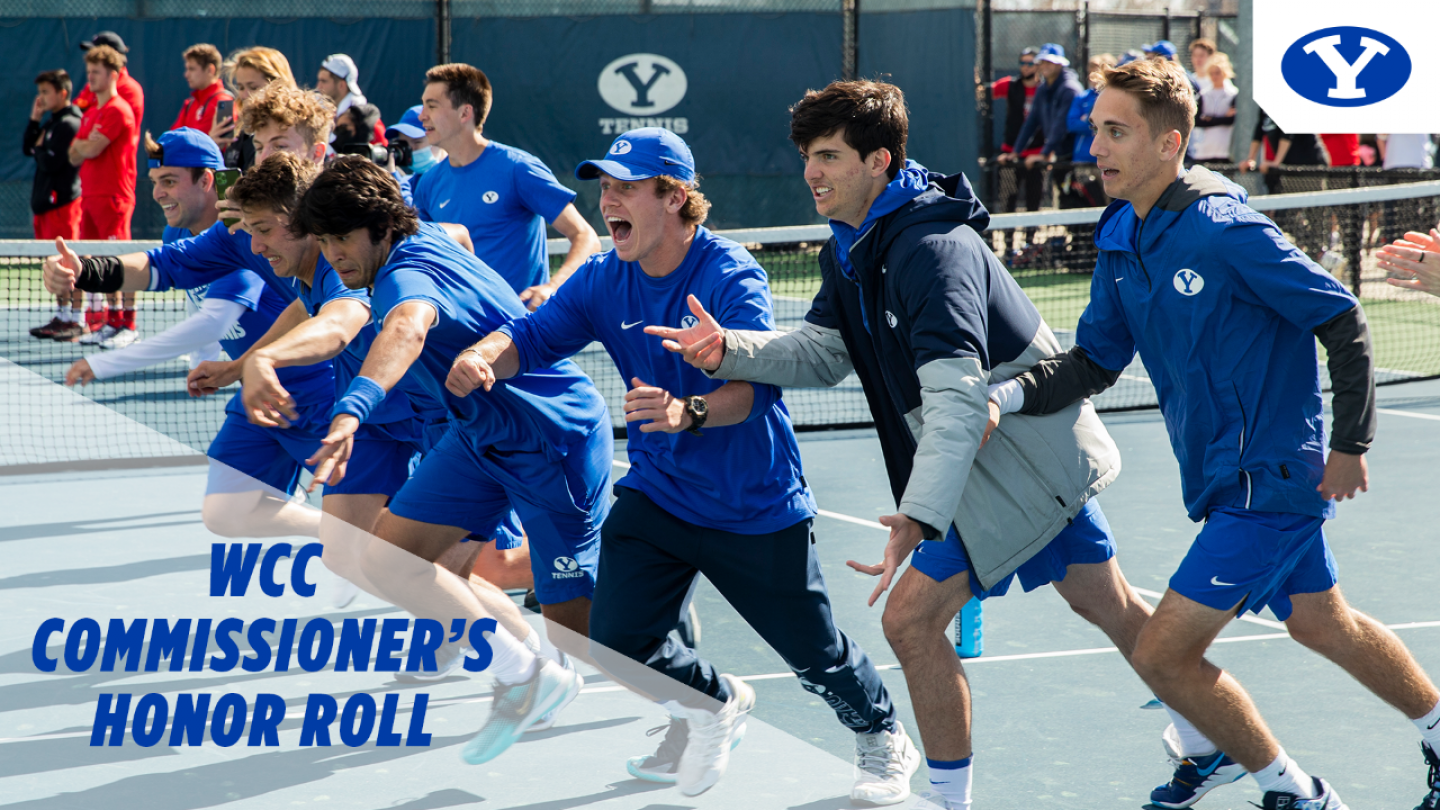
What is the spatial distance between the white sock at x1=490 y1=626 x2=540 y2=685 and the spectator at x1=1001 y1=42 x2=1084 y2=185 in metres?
14.2

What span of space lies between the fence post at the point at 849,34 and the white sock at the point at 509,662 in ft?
48.6

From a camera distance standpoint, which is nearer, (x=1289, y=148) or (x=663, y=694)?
(x=663, y=694)

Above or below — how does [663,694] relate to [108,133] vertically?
below

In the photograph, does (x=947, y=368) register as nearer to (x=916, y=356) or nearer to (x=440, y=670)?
(x=916, y=356)

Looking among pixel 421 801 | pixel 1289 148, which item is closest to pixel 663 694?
pixel 421 801

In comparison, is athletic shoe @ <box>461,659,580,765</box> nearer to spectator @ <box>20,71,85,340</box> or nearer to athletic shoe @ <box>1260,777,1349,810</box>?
athletic shoe @ <box>1260,777,1349,810</box>

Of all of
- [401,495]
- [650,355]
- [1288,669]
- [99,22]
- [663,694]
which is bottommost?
[1288,669]

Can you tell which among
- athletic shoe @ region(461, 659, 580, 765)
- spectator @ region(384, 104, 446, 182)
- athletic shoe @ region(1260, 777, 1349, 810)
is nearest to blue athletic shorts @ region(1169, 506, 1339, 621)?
athletic shoe @ region(1260, 777, 1349, 810)

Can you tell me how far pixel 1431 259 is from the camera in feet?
13.3

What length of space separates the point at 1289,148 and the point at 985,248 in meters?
14.3

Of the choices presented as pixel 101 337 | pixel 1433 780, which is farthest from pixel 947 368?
pixel 101 337

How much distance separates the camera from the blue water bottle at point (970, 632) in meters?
5.46

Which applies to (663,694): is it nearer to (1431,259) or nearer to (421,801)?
(421,801)

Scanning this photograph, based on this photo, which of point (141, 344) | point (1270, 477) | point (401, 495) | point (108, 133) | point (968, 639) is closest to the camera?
point (1270, 477)
